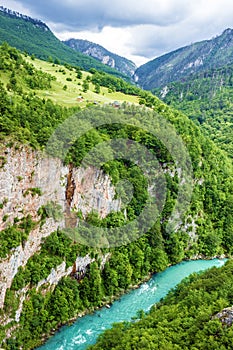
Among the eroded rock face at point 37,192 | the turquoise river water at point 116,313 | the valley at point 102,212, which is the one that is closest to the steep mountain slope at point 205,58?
the valley at point 102,212

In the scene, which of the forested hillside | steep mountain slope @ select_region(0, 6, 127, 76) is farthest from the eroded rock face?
steep mountain slope @ select_region(0, 6, 127, 76)

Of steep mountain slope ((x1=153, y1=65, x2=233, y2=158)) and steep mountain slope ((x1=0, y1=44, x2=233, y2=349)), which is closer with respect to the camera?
steep mountain slope ((x1=0, y1=44, x2=233, y2=349))

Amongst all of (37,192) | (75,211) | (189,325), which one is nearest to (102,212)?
(75,211)

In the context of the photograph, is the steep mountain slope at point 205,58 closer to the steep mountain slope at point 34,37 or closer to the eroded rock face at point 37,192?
the steep mountain slope at point 34,37

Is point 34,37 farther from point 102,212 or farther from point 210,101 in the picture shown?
point 102,212

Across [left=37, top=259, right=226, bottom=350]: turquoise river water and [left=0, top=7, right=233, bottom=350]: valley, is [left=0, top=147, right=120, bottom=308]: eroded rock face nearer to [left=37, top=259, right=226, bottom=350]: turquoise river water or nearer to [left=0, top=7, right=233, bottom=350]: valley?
[left=0, top=7, right=233, bottom=350]: valley

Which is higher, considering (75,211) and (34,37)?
(34,37)
